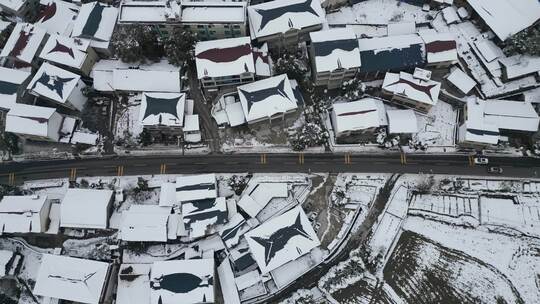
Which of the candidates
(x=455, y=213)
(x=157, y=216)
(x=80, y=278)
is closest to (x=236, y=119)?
(x=157, y=216)

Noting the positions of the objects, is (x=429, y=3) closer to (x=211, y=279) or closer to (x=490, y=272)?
(x=490, y=272)

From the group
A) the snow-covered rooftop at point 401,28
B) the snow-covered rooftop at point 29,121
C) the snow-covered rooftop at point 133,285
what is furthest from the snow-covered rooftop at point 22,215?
the snow-covered rooftop at point 401,28

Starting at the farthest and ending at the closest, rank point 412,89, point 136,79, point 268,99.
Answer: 1. point 136,79
2. point 412,89
3. point 268,99

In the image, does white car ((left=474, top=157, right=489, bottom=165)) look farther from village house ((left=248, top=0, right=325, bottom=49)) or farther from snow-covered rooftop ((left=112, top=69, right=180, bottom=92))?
snow-covered rooftop ((left=112, top=69, right=180, bottom=92))

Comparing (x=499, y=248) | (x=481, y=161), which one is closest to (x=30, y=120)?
(x=481, y=161)

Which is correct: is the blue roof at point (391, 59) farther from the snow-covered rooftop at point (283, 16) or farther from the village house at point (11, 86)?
the village house at point (11, 86)

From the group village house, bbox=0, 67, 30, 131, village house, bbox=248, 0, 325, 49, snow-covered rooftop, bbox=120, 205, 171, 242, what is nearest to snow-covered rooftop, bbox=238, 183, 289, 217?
snow-covered rooftop, bbox=120, 205, 171, 242

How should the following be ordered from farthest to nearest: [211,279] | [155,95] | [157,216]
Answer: [155,95], [157,216], [211,279]

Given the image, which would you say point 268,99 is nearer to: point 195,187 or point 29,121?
point 195,187
